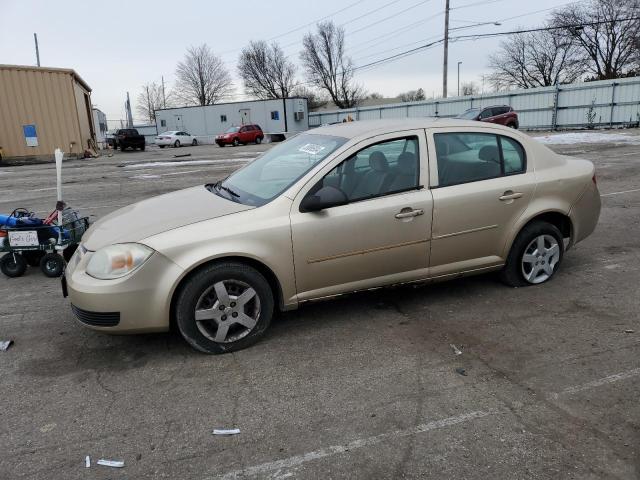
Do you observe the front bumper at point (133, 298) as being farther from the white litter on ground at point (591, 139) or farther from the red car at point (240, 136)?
the red car at point (240, 136)

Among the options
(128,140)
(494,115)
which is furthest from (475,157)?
(128,140)

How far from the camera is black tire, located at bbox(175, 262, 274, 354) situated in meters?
3.53

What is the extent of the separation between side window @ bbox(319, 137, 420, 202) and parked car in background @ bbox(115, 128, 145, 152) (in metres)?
35.8

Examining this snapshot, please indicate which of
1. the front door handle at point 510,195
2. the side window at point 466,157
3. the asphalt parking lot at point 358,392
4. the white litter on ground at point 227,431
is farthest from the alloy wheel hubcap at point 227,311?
the front door handle at point 510,195

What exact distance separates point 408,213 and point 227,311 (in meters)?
1.58

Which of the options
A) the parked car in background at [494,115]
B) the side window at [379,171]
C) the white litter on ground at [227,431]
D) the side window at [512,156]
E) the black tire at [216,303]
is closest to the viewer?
the white litter on ground at [227,431]

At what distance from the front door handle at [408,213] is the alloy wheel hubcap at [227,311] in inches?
50.5

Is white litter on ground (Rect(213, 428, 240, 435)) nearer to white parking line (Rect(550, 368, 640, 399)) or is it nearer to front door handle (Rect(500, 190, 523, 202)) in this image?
white parking line (Rect(550, 368, 640, 399))

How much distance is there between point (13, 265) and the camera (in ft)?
19.0

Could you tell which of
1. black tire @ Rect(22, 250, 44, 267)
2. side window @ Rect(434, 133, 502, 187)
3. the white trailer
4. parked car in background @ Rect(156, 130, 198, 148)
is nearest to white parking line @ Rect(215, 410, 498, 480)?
side window @ Rect(434, 133, 502, 187)

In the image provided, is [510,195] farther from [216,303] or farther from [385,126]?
[216,303]

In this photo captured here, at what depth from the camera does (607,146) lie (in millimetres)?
19062

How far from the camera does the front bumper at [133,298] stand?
3.42 metres

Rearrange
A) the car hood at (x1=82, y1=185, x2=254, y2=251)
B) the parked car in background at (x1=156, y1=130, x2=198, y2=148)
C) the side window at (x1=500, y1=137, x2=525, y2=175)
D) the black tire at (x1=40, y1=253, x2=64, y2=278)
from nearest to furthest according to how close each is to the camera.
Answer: the car hood at (x1=82, y1=185, x2=254, y2=251) → the side window at (x1=500, y1=137, x2=525, y2=175) → the black tire at (x1=40, y1=253, x2=64, y2=278) → the parked car in background at (x1=156, y1=130, x2=198, y2=148)
